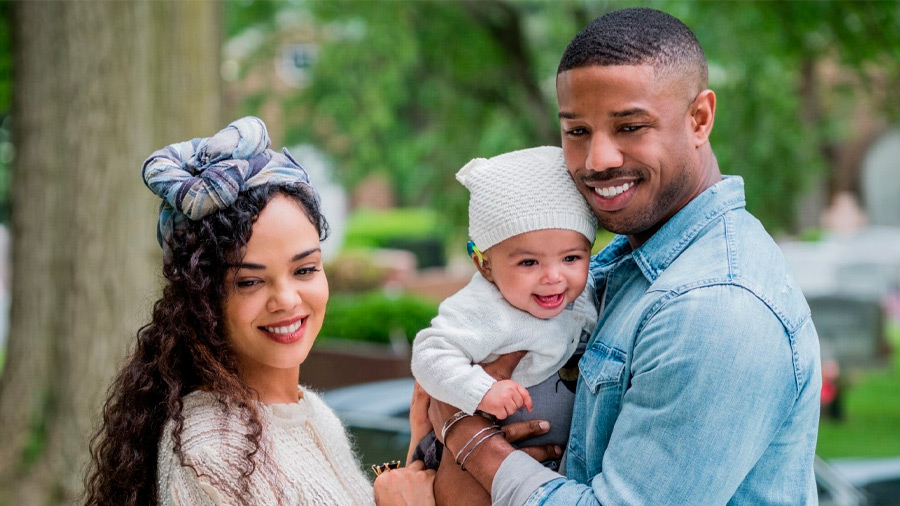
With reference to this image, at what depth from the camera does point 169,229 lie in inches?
93.0

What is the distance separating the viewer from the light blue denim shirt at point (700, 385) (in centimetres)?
198

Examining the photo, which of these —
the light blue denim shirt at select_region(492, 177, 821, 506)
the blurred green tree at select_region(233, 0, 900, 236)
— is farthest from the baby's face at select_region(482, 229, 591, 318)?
the blurred green tree at select_region(233, 0, 900, 236)

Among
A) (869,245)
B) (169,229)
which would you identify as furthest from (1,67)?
(869,245)

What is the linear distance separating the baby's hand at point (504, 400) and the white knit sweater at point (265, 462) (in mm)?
457

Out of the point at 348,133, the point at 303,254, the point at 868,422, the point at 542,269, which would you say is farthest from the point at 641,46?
the point at 348,133

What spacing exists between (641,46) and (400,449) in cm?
309

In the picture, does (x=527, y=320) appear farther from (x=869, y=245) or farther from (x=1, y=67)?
(x=869, y=245)

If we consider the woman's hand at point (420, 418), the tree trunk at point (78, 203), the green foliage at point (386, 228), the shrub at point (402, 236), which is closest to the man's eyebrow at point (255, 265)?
the woman's hand at point (420, 418)

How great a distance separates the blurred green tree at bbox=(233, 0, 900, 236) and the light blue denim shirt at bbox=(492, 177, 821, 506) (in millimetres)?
7682

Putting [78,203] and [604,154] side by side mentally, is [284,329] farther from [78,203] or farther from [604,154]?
[78,203]

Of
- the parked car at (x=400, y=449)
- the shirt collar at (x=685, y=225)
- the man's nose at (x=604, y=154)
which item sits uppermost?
the man's nose at (x=604, y=154)

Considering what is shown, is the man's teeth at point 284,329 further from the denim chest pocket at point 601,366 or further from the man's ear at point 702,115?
the man's ear at point 702,115

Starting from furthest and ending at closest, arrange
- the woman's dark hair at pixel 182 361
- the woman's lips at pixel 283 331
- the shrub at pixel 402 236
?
the shrub at pixel 402 236 → the woman's lips at pixel 283 331 → the woman's dark hair at pixel 182 361

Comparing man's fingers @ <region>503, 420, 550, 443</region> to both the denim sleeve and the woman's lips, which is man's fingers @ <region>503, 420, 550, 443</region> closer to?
the denim sleeve
